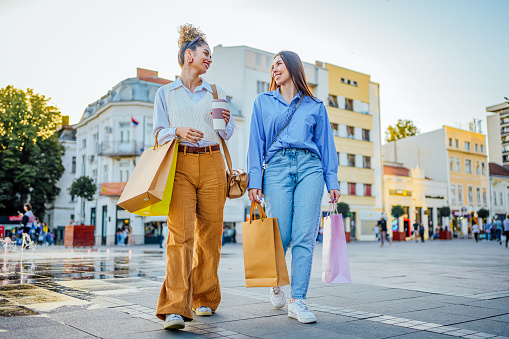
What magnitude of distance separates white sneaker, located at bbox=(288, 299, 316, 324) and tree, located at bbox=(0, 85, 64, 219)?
4004 cm

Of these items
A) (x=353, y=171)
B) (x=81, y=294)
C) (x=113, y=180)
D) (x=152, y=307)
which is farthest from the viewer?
(x=353, y=171)

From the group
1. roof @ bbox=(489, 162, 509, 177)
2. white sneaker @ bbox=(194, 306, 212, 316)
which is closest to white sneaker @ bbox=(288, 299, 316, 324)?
white sneaker @ bbox=(194, 306, 212, 316)

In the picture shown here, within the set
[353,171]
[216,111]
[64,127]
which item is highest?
[64,127]

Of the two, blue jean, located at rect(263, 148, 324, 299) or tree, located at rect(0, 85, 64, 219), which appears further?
tree, located at rect(0, 85, 64, 219)

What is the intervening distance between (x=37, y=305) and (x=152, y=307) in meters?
1.03

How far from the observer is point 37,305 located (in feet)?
14.1

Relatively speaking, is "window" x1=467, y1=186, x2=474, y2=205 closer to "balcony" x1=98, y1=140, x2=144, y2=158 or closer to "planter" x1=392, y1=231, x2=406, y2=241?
"planter" x1=392, y1=231, x2=406, y2=241

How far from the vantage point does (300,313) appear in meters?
3.62

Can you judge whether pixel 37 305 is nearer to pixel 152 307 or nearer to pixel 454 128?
pixel 152 307

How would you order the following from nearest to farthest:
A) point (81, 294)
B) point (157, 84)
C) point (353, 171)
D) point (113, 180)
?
point (81, 294), point (113, 180), point (157, 84), point (353, 171)

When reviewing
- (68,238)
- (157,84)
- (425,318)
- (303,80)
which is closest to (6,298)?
(303,80)

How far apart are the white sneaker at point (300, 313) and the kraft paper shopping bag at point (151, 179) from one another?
1316 mm

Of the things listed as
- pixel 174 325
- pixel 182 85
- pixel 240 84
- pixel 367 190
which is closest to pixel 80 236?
pixel 182 85

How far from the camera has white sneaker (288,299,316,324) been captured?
3.57 meters
